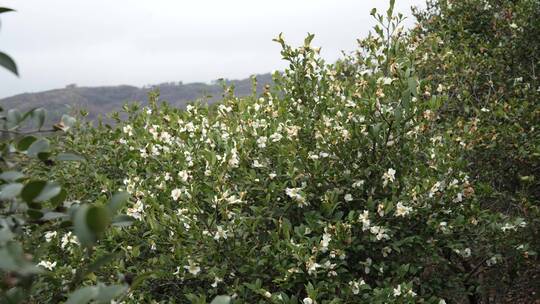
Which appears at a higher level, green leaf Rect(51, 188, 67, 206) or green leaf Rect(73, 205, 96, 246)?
green leaf Rect(73, 205, 96, 246)

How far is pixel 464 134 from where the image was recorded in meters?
4.69

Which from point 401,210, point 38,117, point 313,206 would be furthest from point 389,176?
Answer: point 38,117

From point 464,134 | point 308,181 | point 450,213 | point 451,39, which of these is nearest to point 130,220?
point 308,181

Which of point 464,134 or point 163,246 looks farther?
point 464,134

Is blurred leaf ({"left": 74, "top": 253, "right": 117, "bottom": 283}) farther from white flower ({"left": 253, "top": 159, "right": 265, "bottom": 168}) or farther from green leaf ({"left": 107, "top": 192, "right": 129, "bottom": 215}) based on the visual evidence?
white flower ({"left": 253, "top": 159, "right": 265, "bottom": 168})

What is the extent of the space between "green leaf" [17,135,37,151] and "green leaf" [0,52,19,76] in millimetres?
366

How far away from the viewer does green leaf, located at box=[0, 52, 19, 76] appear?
1.01 m

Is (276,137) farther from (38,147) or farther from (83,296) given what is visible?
(83,296)

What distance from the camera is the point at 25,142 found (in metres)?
1.36

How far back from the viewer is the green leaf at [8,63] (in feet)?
3.31

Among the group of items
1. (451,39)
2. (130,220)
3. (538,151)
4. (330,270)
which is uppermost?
(451,39)

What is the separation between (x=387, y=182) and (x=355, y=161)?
27 cm

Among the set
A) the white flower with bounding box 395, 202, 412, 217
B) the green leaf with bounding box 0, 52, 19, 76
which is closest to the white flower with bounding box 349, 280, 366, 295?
the white flower with bounding box 395, 202, 412, 217

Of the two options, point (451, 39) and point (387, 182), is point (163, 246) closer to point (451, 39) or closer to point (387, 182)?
point (387, 182)
